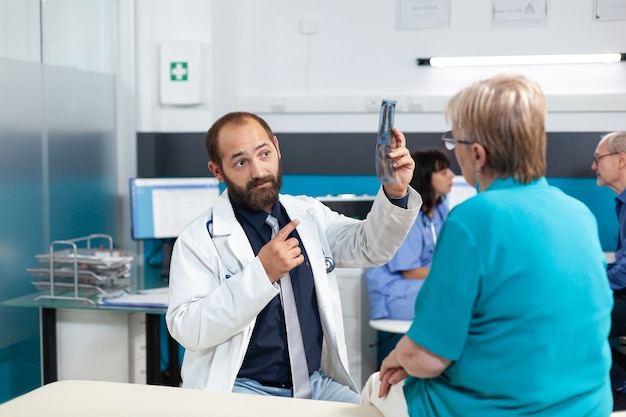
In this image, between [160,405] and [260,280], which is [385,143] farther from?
[160,405]

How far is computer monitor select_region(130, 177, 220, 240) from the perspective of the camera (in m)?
3.75

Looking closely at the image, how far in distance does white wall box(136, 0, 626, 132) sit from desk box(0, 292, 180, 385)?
5.27ft

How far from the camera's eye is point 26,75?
3.28 metres

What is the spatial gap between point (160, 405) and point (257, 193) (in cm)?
64

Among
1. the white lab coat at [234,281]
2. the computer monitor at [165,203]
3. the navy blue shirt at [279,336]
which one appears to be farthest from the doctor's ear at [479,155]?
the computer monitor at [165,203]

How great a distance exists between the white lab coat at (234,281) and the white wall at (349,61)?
2401mm

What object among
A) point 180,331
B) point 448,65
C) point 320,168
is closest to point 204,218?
point 180,331

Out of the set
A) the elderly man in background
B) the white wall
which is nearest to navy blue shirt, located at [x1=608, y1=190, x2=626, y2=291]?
the elderly man in background

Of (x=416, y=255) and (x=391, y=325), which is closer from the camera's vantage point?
(x=391, y=325)

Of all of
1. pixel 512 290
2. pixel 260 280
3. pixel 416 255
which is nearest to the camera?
pixel 512 290

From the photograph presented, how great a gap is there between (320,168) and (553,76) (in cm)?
151

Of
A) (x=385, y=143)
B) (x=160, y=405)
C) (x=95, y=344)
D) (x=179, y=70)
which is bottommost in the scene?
(x=95, y=344)

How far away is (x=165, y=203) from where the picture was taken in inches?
151

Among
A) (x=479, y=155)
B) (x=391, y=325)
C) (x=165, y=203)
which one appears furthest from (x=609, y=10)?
(x=479, y=155)
